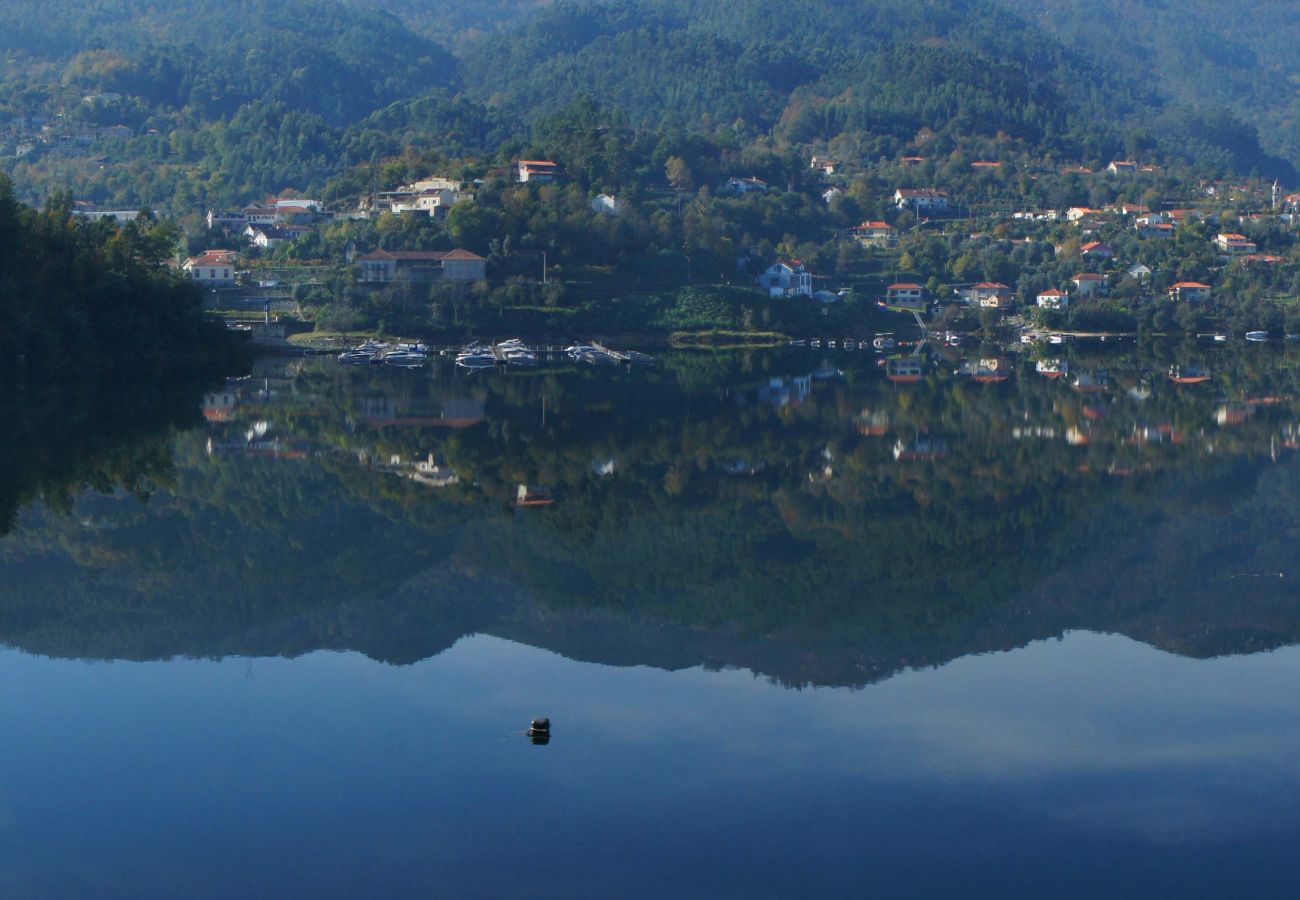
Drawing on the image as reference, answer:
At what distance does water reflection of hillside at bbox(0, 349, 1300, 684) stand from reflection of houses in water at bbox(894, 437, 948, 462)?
0.09 m

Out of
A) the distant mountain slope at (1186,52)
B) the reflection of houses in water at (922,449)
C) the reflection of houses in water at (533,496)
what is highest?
the distant mountain slope at (1186,52)

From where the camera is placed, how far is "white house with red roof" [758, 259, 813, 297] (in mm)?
60031

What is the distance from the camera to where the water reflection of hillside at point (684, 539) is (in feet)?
42.1

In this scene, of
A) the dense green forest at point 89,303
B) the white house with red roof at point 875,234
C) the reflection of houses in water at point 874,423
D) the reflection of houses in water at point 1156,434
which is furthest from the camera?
the white house with red roof at point 875,234

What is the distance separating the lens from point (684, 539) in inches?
651

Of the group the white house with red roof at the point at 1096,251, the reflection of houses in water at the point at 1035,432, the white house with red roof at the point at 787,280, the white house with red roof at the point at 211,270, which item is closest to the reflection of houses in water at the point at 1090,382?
the reflection of houses in water at the point at 1035,432

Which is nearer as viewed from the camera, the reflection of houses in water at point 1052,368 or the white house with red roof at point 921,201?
the reflection of houses in water at point 1052,368

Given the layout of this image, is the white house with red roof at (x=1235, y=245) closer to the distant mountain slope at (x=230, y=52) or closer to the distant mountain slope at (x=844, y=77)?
the distant mountain slope at (x=844, y=77)

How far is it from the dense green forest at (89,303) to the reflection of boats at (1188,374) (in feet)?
75.6

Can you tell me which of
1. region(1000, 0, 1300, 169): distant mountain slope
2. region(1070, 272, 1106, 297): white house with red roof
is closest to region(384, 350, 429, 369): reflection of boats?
region(1070, 272, 1106, 297): white house with red roof

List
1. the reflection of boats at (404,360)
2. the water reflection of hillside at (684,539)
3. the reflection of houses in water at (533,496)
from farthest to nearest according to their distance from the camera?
the reflection of boats at (404,360), the reflection of houses in water at (533,496), the water reflection of hillside at (684,539)

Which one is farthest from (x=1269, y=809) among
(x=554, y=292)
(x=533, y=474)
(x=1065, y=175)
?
(x=1065, y=175)

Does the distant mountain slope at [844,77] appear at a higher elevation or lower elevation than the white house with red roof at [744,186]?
higher

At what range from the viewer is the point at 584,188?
205ft
